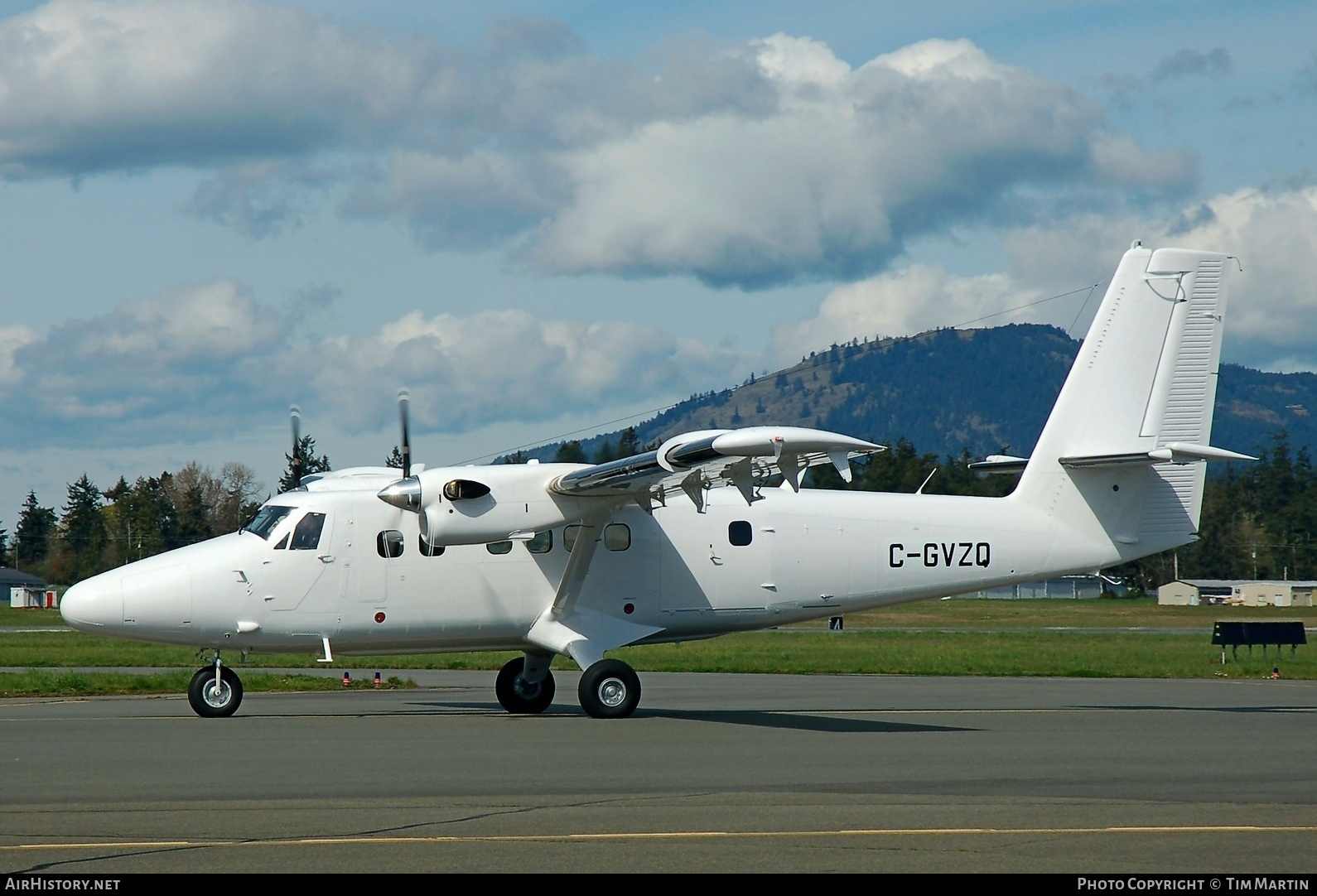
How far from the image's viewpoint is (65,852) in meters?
8.17

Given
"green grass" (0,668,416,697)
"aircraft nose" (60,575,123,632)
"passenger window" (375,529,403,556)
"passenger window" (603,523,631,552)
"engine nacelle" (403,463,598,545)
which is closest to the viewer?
"engine nacelle" (403,463,598,545)

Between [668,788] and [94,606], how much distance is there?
931 cm

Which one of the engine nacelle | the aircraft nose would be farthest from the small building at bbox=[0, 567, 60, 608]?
the engine nacelle

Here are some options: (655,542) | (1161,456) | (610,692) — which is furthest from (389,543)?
(1161,456)

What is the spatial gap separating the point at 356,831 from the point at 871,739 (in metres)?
7.90

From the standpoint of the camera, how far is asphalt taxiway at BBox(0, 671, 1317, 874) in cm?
818

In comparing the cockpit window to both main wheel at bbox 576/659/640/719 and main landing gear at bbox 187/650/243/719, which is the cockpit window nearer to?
main landing gear at bbox 187/650/243/719

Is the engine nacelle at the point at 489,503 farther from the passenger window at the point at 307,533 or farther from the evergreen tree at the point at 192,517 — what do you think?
the evergreen tree at the point at 192,517

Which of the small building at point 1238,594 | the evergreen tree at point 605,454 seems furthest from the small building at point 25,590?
the evergreen tree at point 605,454

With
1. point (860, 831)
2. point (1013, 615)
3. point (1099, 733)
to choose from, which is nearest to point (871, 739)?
point (1099, 733)

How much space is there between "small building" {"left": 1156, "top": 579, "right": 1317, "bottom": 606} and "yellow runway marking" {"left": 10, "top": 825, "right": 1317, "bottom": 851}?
99.9 meters

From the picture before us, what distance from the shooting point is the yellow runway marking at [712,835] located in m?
8.53

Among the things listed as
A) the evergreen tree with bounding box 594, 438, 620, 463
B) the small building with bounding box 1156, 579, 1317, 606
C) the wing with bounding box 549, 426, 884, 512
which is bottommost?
the small building with bounding box 1156, 579, 1317, 606

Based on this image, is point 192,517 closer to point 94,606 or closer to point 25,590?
point 25,590
